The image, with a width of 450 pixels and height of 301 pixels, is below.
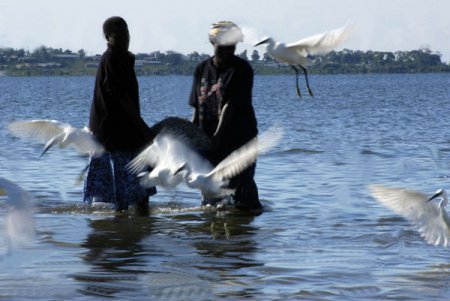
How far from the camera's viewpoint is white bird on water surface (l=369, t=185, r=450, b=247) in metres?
8.59

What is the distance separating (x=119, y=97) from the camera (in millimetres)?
9594

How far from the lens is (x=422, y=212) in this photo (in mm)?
8648

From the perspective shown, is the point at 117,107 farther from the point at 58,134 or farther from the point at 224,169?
the point at 224,169

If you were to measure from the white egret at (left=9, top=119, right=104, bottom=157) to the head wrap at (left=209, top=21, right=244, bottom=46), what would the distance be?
4.79 ft

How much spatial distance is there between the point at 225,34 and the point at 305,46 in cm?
77

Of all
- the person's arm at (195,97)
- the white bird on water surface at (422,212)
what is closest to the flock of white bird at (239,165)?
the white bird on water surface at (422,212)

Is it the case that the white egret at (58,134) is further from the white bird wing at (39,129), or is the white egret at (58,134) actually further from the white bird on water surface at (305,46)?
the white bird on water surface at (305,46)

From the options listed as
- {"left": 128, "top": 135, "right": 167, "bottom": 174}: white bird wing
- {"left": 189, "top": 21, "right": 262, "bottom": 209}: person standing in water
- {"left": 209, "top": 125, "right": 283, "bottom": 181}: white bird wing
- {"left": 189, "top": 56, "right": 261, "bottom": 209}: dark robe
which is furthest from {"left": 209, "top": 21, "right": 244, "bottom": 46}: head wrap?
{"left": 128, "top": 135, "right": 167, "bottom": 174}: white bird wing

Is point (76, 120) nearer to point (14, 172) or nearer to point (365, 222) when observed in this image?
point (14, 172)

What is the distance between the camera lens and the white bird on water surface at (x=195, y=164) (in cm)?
873

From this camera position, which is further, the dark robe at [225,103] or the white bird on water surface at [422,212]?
the dark robe at [225,103]

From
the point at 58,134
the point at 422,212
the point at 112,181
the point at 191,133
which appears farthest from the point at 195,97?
the point at 422,212

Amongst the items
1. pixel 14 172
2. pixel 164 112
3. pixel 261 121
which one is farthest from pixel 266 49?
pixel 164 112

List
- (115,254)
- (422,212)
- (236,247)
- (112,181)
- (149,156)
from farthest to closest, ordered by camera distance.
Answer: (112,181) → (149,156) → (236,247) → (115,254) → (422,212)
